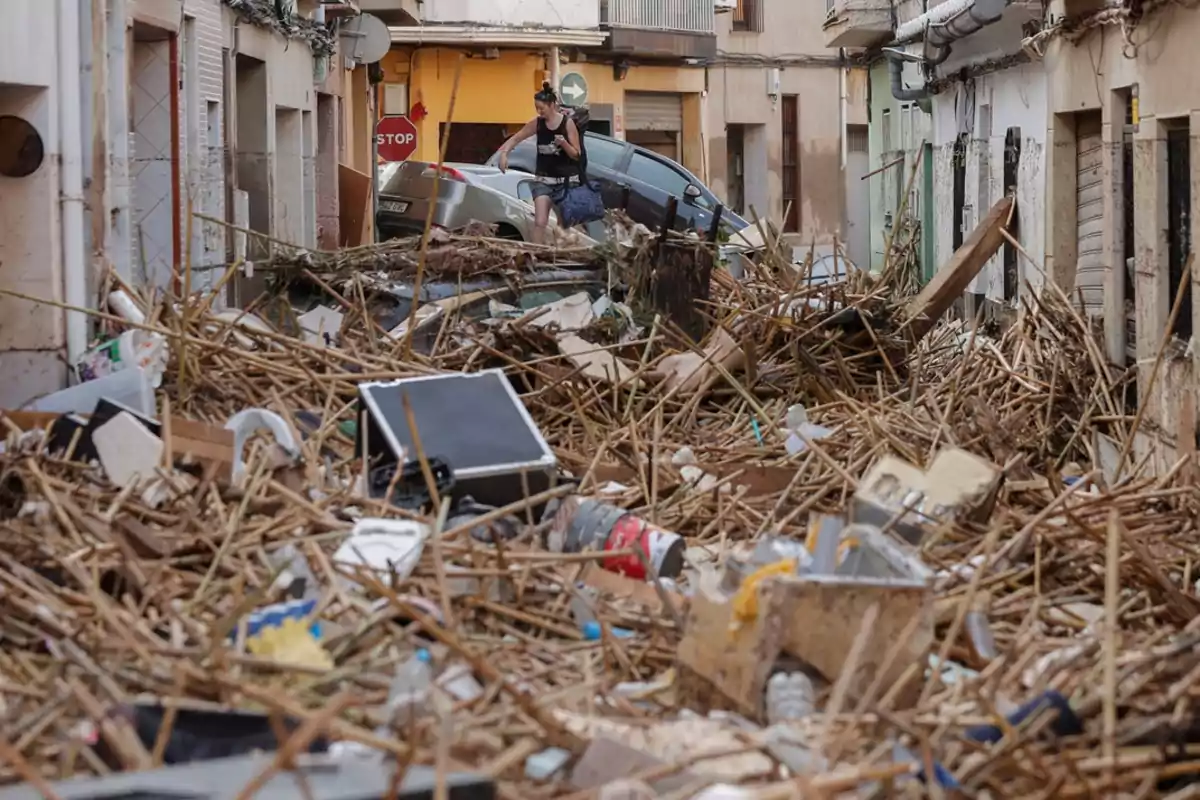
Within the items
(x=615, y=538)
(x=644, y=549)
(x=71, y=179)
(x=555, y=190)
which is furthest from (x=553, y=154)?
(x=644, y=549)

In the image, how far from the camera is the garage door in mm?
13508

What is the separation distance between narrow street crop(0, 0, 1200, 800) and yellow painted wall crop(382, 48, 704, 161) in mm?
13799

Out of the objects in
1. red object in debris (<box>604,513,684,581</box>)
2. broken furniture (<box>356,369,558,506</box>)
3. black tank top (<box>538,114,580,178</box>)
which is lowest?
red object in debris (<box>604,513,684,581</box>)

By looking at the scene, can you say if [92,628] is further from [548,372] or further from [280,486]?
[548,372]

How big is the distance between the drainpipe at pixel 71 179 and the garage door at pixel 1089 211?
645 centimetres

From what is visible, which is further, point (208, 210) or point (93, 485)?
point (208, 210)

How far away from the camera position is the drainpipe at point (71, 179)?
31.8 ft

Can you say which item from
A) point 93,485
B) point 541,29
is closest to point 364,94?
point 541,29

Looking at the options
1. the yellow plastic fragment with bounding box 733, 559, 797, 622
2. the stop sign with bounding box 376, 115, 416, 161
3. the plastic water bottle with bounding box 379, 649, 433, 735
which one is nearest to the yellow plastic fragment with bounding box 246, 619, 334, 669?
the plastic water bottle with bounding box 379, 649, 433, 735

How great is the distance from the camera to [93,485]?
735cm

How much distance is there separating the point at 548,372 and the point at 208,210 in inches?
214

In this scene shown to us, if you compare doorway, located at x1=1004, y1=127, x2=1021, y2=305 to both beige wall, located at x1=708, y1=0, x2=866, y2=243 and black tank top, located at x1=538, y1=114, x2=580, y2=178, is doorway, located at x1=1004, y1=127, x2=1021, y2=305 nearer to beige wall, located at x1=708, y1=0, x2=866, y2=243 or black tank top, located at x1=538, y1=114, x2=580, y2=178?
black tank top, located at x1=538, y1=114, x2=580, y2=178

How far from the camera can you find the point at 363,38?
23.0 meters

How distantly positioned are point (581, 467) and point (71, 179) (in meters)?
2.86
